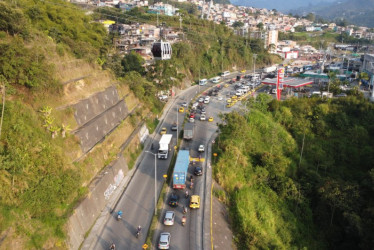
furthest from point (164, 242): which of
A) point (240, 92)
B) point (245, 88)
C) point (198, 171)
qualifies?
point (245, 88)

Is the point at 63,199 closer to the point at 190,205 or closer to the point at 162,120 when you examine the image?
the point at 190,205

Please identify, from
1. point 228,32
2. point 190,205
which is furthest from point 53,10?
point 228,32

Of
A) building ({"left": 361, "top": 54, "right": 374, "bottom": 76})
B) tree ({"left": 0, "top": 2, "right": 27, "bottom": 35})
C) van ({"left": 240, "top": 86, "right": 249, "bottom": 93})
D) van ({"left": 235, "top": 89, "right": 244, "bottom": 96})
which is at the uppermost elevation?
tree ({"left": 0, "top": 2, "right": 27, "bottom": 35})

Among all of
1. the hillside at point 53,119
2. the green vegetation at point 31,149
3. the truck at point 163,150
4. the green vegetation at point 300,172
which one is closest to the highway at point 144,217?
the truck at point 163,150

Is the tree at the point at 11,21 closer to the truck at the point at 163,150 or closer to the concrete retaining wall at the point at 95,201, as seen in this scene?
the concrete retaining wall at the point at 95,201

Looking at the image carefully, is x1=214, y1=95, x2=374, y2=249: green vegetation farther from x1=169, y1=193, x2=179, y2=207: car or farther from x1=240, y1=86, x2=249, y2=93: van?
x1=240, y1=86, x2=249, y2=93: van

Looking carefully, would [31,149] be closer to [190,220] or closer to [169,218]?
[169,218]

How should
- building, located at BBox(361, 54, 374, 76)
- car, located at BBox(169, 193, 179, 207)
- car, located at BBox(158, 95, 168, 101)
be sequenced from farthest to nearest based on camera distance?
building, located at BBox(361, 54, 374, 76), car, located at BBox(158, 95, 168, 101), car, located at BBox(169, 193, 179, 207)

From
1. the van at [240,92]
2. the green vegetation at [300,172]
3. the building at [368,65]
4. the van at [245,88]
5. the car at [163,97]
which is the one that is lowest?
the green vegetation at [300,172]

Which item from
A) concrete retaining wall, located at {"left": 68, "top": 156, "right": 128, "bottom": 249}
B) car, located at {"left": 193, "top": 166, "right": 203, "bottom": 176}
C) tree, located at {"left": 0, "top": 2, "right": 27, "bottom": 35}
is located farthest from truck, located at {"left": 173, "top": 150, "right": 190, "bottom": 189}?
tree, located at {"left": 0, "top": 2, "right": 27, "bottom": 35}
